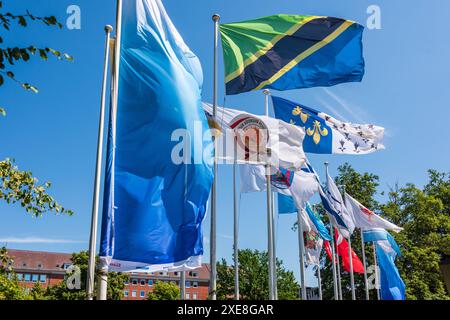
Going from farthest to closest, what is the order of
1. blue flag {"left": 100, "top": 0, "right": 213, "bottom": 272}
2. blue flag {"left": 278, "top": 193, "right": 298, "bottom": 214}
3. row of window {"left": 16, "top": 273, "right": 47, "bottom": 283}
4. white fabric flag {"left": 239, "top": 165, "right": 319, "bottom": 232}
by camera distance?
row of window {"left": 16, "top": 273, "right": 47, "bottom": 283}
blue flag {"left": 278, "top": 193, "right": 298, "bottom": 214}
white fabric flag {"left": 239, "top": 165, "right": 319, "bottom": 232}
blue flag {"left": 100, "top": 0, "right": 213, "bottom": 272}

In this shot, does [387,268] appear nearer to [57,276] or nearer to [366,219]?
[366,219]

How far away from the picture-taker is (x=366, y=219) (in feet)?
87.1

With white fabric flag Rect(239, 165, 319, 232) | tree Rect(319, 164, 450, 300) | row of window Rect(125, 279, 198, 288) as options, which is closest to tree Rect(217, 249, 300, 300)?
tree Rect(319, 164, 450, 300)

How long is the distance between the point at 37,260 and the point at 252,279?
2777 inches

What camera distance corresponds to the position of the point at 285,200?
2272 centimetres

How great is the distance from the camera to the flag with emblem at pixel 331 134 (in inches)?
717

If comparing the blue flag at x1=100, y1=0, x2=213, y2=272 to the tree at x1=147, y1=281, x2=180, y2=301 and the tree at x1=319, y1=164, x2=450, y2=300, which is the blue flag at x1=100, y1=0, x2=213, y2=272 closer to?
the tree at x1=319, y1=164, x2=450, y2=300

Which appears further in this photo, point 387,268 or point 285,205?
point 387,268

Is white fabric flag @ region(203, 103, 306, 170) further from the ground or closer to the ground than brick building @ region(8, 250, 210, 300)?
closer to the ground

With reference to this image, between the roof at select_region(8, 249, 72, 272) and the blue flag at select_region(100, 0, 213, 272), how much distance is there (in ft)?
327

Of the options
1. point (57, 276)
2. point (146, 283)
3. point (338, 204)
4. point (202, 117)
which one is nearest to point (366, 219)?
Answer: point (338, 204)

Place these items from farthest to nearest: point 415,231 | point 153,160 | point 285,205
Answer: point 415,231 → point 285,205 → point 153,160

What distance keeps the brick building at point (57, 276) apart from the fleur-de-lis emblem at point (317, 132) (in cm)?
8580

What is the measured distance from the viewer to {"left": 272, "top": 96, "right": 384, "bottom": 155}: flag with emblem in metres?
18.2
